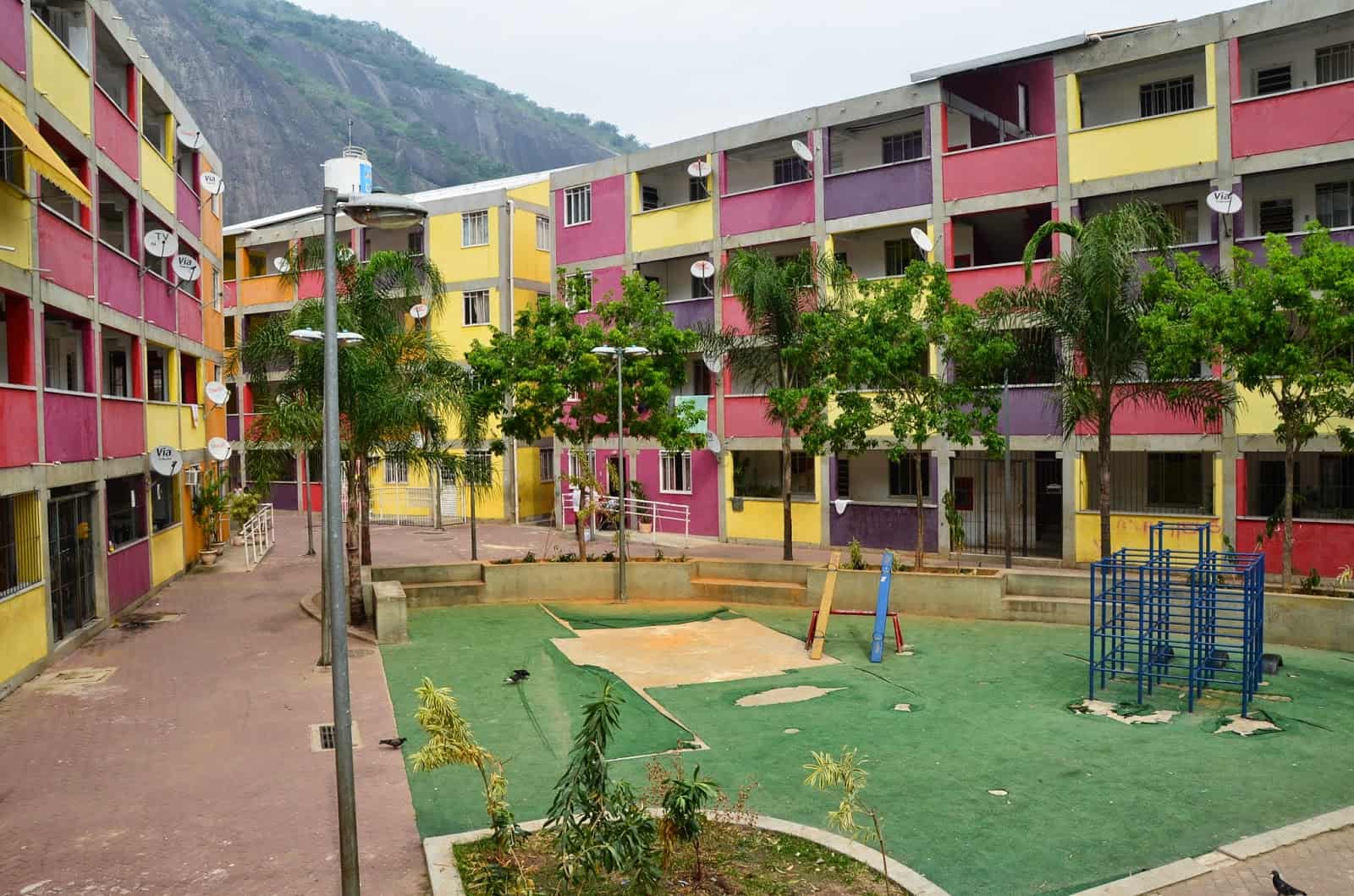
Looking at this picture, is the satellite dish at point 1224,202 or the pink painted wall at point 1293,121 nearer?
the pink painted wall at point 1293,121

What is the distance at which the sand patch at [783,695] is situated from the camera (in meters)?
14.0

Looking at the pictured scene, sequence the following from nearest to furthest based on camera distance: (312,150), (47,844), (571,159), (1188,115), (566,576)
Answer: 1. (47,844)
2. (566,576)
3. (1188,115)
4. (312,150)
5. (571,159)

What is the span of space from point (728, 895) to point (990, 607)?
12721 millimetres

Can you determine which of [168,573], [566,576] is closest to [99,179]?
[168,573]

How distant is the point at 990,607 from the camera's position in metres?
19.4

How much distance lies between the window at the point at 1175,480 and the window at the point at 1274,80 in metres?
8.50

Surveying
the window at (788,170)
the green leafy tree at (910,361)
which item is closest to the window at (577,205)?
the window at (788,170)

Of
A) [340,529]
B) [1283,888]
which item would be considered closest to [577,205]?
[340,529]

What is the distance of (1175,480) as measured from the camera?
86.4 ft

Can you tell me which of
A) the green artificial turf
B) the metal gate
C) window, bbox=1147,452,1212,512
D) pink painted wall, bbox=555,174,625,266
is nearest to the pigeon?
the green artificial turf

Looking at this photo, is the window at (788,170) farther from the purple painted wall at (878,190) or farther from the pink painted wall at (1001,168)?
the pink painted wall at (1001,168)

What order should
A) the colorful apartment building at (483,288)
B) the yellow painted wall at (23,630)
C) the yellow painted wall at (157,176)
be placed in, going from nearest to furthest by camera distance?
the yellow painted wall at (23,630) < the yellow painted wall at (157,176) < the colorful apartment building at (483,288)

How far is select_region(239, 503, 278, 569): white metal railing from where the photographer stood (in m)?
29.0

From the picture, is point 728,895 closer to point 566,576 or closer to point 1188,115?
point 566,576
